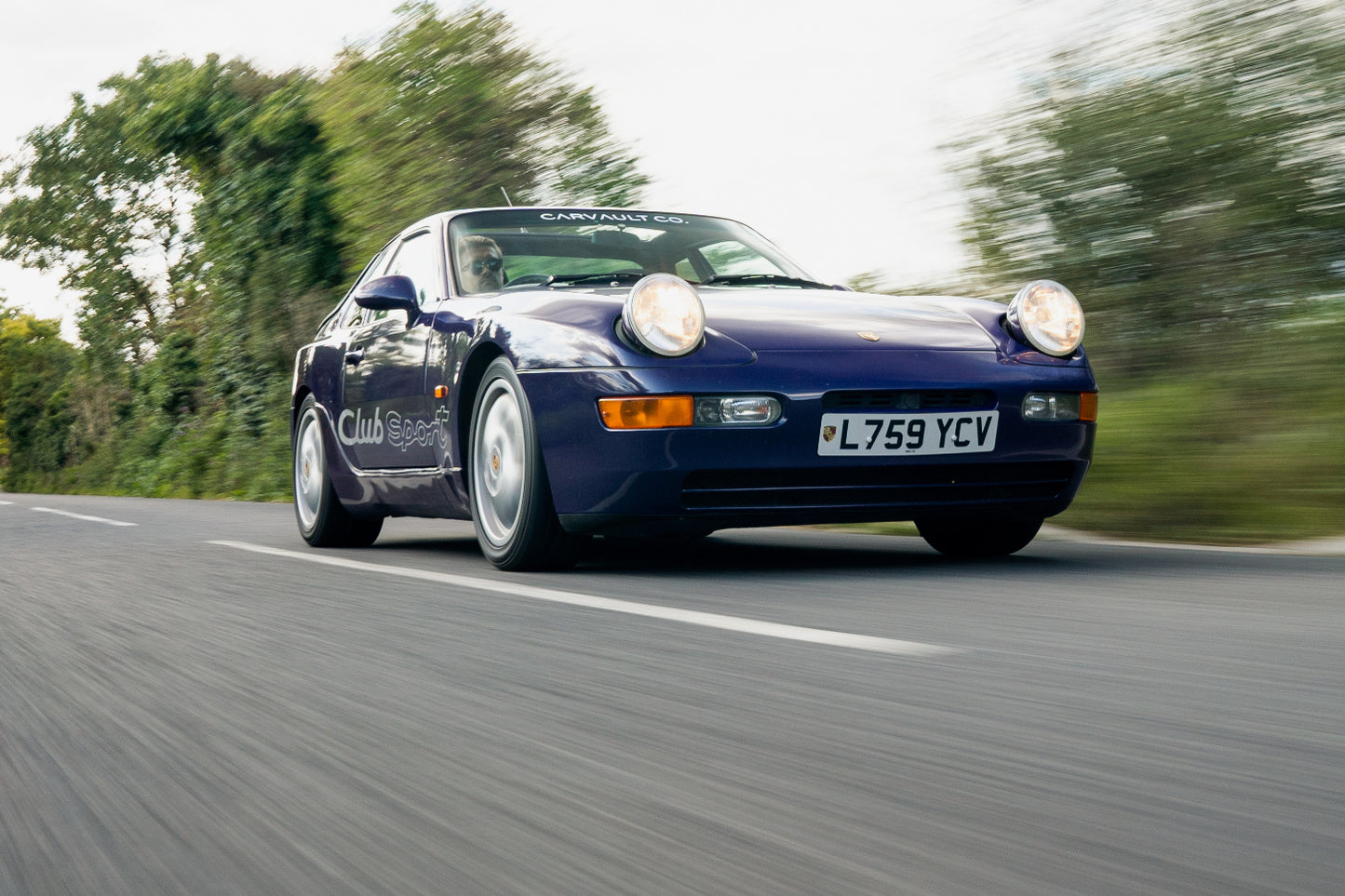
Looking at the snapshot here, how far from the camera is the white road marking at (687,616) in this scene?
11.2ft

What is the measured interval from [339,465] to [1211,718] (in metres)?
5.15

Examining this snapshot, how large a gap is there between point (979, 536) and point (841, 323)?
1.18m

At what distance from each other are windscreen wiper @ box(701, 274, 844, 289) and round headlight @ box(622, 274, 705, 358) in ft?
3.98

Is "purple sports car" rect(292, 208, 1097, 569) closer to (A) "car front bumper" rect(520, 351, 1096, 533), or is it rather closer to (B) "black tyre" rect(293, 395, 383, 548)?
(A) "car front bumper" rect(520, 351, 1096, 533)

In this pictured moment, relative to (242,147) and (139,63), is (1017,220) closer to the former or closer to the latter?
(242,147)

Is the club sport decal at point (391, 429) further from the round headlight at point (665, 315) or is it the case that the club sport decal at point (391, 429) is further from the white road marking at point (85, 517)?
the white road marking at point (85, 517)

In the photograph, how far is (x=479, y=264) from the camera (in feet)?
20.4

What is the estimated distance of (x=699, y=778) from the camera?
2273 millimetres

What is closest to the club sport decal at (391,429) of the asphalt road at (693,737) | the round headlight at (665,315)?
the asphalt road at (693,737)

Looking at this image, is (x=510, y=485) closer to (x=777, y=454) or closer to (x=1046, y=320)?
(x=777, y=454)

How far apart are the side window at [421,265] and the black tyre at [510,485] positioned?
0.78m

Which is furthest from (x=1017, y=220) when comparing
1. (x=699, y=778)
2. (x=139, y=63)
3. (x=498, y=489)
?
(x=139, y=63)

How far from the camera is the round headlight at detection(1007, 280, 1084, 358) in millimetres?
5234

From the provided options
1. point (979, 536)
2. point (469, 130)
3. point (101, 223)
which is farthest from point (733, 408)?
point (101, 223)
